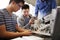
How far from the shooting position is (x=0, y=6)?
63.5 inches

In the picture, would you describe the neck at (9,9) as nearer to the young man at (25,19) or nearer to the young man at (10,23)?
the young man at (10,23)

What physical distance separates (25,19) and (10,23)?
0.20 metres

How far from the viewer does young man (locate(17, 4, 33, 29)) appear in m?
1.66

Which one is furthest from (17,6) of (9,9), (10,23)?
(10,23)

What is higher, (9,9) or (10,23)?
(9,9)

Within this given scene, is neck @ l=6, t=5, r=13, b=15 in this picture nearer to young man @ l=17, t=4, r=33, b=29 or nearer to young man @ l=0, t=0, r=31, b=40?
young man @ l=0, t=0, r=31, b=40

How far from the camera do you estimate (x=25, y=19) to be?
5.48 feet

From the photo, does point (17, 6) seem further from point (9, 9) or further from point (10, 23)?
point (10, 23)

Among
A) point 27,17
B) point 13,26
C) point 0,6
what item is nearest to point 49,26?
point 27,17

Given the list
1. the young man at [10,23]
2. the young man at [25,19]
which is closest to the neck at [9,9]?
the young man at [10,23]

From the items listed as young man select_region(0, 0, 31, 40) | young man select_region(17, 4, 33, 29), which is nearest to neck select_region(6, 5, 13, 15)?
young man select_region(0, 0, 31, 40)

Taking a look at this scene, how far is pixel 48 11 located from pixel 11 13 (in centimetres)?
47

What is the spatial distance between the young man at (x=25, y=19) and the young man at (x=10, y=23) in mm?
54

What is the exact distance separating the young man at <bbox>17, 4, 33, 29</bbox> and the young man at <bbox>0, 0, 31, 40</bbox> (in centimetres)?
5
